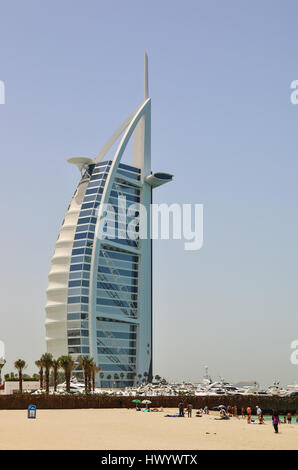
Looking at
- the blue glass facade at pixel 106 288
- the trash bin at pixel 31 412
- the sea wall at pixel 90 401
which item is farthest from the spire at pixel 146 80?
the trash bin at pixel 31 412

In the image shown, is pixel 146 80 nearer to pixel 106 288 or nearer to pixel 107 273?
pixel 107 273

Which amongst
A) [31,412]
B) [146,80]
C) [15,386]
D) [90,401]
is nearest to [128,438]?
[31,412]

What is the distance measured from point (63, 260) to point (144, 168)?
28.5m

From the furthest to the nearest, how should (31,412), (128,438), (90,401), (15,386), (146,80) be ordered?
(146,80) < (15,386) < (90,401) < (31,412) < (128,438)

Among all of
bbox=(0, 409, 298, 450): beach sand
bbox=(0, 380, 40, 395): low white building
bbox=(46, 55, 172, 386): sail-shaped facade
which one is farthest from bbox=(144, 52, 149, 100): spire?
bbox=(0, 409, 298, 450): beach sand

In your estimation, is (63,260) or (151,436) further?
(63,260)

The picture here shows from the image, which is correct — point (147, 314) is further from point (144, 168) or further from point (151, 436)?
point (151, 436)

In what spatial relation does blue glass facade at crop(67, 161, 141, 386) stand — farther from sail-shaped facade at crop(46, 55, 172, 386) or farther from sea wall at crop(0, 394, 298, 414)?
sea wall at crop(0, 394, 298, 414)

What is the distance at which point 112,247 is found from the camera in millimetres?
134625

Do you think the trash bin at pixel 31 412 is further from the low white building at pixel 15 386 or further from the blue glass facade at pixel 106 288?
the blue glass facade at pixel 106 288

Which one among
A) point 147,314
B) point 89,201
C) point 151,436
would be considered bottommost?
point 151,436

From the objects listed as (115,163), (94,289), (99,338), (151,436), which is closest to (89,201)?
(115,163)

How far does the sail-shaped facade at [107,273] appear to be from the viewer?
12800cm

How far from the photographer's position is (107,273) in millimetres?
132625
